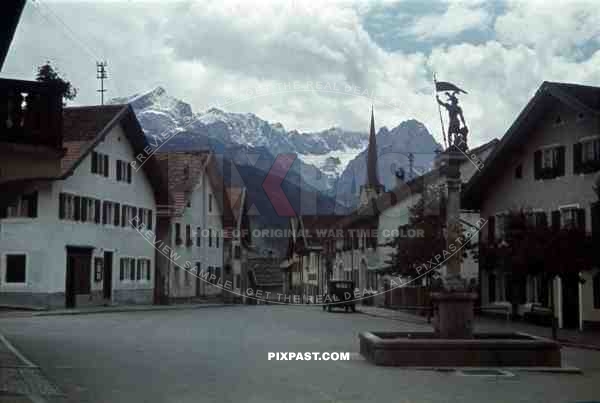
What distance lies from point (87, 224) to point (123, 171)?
15.6 ft

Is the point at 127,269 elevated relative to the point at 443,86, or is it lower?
lower

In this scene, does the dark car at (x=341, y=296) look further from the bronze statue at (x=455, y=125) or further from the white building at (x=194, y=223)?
the bronze statue at (x=455, y=125)

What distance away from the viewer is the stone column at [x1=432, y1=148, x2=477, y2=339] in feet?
58.2

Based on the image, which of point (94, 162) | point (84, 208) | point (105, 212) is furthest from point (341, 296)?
point (94, 162)

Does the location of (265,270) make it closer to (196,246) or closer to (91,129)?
(196,246)

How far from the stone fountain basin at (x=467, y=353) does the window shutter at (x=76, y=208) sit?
2841 centimetres

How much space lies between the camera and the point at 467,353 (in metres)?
16.6

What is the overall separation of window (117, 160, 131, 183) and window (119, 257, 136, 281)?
4.16 metres

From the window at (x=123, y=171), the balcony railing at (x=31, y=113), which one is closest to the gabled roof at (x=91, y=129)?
the window at (x=123, y=171)

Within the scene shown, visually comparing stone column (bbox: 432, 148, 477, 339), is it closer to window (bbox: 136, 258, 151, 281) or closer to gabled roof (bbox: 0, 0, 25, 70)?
gabled roof (bbox: 0, 0, 25, 70)

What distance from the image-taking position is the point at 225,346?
20.4 meters

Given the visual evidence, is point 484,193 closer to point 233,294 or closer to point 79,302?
point 79,302

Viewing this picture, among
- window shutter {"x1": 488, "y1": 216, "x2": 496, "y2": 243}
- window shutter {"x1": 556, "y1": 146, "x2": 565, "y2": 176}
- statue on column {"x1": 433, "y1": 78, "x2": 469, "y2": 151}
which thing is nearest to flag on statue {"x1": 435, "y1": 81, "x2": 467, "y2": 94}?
statue on column {"x1": 433, "y1": 78, "x2": 469, "y2": 151}

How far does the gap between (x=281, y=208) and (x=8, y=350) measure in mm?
28569
